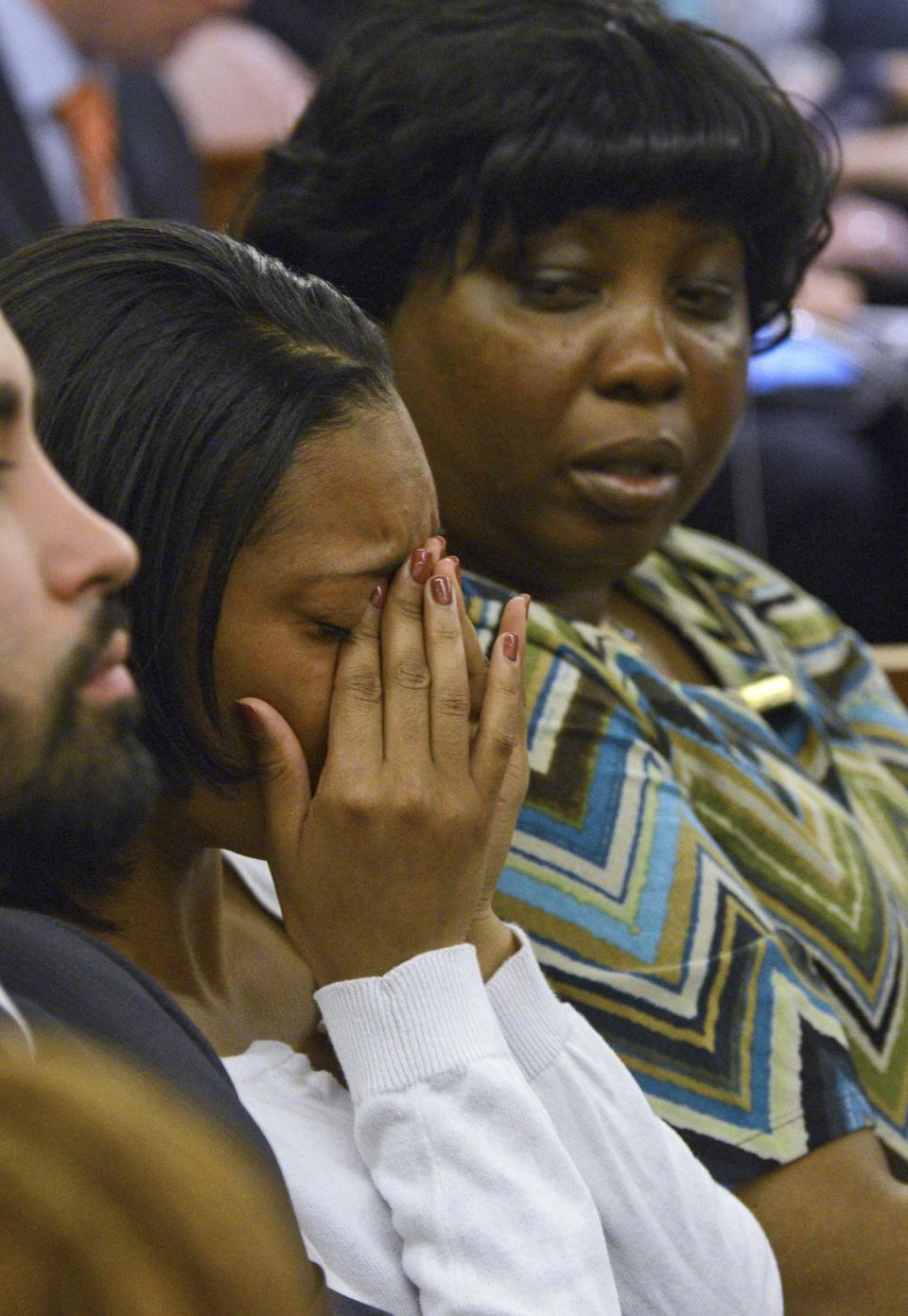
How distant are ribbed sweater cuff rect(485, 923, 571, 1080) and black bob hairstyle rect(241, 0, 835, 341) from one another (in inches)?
20.2

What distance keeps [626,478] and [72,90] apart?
6.21ft

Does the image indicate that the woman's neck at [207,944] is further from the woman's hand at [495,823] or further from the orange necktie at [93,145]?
the orange necktie at [93,145]

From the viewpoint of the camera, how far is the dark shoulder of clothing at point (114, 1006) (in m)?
0.66

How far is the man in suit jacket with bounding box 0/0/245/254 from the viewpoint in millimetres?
2594

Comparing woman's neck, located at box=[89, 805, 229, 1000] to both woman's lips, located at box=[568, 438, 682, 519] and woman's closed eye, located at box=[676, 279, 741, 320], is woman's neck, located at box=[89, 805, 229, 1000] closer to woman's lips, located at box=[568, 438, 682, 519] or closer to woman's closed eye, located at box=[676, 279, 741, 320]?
woman's lips, located at box=[568, 438, 682, 519]

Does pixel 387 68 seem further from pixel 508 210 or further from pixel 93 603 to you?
pixel 93 603

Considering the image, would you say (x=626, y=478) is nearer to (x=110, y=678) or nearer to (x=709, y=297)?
(x=709, y=297)

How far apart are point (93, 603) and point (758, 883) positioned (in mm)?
642

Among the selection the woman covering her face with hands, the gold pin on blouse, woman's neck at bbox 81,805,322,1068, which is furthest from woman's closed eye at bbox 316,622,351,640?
the gold pin on blouse

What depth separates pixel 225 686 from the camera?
822 millimetres

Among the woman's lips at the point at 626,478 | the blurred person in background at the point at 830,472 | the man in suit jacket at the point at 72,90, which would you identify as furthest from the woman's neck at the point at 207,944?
the man in suit jacket at the point at 72,90

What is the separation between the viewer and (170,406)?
0.79m

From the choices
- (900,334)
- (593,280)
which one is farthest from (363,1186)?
(900,334)

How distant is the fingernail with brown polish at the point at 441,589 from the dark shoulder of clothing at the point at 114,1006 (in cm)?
24
